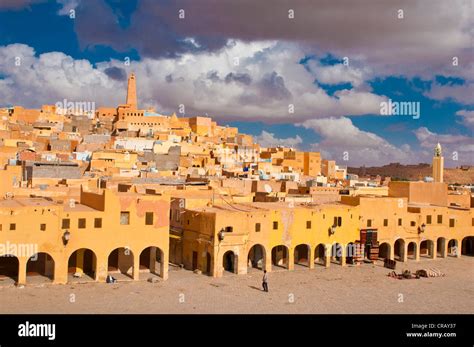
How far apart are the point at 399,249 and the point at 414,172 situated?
125718 mm

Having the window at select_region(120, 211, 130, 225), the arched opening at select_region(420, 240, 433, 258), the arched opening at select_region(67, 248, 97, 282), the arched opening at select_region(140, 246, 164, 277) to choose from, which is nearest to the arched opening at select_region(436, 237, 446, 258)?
the arched opening at select_region(420, 240, 433, 258)

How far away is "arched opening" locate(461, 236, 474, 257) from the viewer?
42.7 meters

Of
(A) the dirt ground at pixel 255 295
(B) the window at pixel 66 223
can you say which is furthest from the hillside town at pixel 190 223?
(A) the dirt ground at pixel 255 295

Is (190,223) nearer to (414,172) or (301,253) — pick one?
(301,253)

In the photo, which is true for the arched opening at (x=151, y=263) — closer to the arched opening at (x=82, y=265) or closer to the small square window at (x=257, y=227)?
the arched opening at (x=82, y=265)

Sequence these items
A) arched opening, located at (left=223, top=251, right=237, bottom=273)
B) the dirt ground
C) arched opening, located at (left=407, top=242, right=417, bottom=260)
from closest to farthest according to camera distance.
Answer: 1. the dirt ground
2. arched opening, located at (left=223, top=251, right=237, bottom=273)
3. arched opening, located at (left=407, top=242, right=417, bottom=260)

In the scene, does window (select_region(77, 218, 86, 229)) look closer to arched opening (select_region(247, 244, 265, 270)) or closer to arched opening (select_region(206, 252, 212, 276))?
arched opening (select_region(206, 252, 212, 276))

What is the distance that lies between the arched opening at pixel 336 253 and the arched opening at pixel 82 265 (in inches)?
594

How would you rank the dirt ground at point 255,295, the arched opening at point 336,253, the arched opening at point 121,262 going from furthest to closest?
the arched opening at point 336,253
the arched opening at point 121,262
the dirt ground at point 255,295

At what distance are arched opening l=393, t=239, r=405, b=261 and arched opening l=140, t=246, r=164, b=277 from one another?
16.8 meters

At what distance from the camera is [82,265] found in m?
29.4

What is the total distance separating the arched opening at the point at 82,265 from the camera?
28.3 metres
